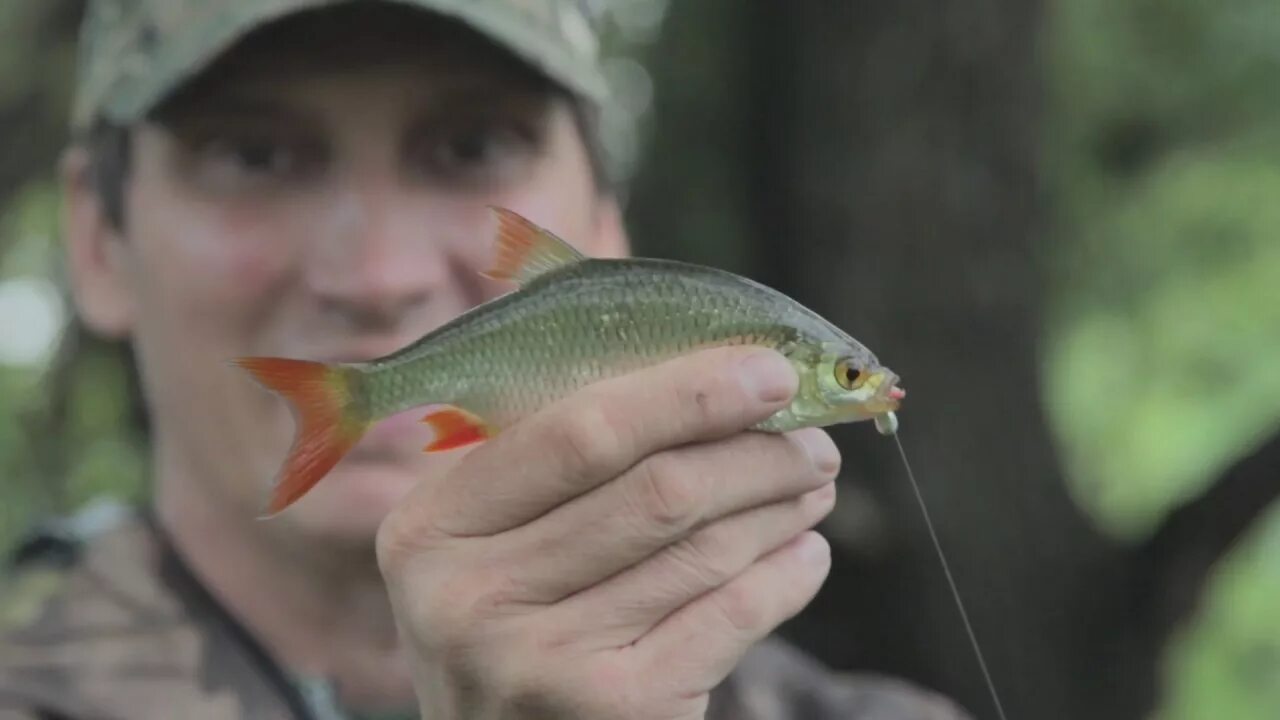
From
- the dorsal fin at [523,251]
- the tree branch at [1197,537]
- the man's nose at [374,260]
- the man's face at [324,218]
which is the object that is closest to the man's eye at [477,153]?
the man's face at [324,218]

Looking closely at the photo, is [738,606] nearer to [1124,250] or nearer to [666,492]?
[666,492]

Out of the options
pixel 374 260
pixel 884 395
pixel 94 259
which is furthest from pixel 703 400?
pixel 94 259

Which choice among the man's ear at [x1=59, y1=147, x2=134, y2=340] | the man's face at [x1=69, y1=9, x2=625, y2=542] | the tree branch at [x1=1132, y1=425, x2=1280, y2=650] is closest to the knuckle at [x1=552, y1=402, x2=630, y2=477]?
the man's face at [x1=69, y1=9, x2=625, y2=542]

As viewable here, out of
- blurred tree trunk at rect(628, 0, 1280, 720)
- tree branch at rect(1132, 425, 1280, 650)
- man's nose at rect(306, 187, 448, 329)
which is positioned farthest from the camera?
blurred tree trunk at rect(628, 0, 1280, 720)

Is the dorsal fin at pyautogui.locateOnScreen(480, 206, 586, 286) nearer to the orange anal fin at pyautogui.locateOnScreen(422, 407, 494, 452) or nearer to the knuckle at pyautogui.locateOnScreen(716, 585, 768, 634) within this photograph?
the orange anal fin at pyautogui.locateOnScreen(422, 407, 494, 452)

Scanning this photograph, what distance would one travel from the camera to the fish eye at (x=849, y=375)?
123cm

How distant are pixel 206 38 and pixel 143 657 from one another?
1090mm

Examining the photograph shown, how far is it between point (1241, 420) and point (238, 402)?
16.9 ft

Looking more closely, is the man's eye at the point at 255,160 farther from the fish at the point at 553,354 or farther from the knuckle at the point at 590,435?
the knuckle at the point at 590,435

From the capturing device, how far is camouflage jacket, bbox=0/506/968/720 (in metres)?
2.04

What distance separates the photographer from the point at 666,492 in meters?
1.31

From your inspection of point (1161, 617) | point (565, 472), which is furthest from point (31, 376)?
point (565, 472)

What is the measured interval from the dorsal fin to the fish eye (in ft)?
1.01

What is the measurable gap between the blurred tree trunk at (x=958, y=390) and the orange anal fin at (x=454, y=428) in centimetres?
229
